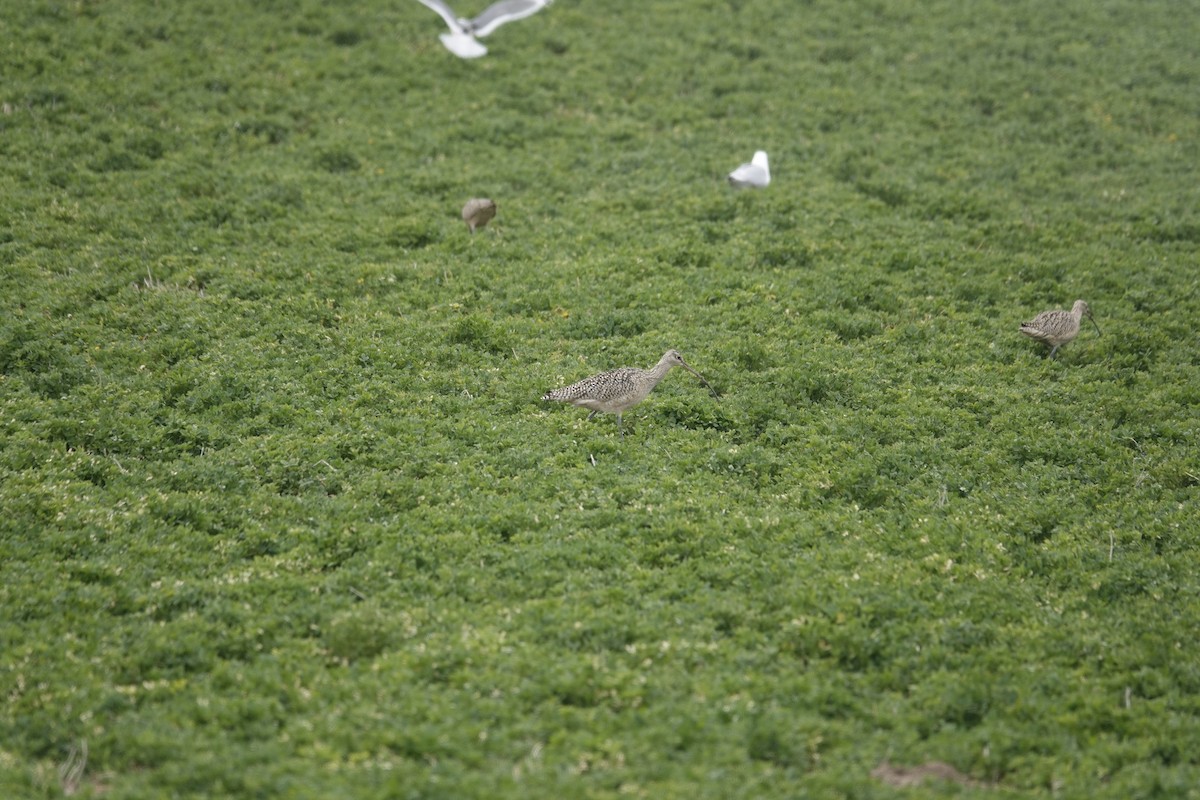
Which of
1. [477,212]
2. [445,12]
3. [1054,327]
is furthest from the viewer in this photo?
[445,12]

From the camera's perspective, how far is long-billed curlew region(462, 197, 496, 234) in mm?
16141

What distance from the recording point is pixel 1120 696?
7902mm

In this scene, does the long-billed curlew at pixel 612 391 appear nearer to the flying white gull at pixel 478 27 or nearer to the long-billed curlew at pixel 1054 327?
the long-billed curlew at pixel 1054 327

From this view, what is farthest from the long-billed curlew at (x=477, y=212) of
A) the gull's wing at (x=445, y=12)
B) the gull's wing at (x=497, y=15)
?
the gull's wing at (x=497, y=15)

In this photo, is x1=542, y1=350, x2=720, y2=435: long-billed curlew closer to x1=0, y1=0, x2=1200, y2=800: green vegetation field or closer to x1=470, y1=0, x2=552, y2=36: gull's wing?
x1=0, y1=0, x2=1200, y2=800: green vegetation field

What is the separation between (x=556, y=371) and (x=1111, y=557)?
620 cm

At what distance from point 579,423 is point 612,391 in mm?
658

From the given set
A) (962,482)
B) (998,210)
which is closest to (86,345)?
(962,482)

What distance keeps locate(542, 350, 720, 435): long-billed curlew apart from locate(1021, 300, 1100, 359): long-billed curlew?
16.5 ft

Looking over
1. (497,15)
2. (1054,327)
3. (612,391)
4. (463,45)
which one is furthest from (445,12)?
(1054,327)

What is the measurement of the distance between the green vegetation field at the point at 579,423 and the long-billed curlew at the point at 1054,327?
1.02 feet

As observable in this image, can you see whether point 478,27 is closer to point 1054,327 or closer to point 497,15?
point 497,15

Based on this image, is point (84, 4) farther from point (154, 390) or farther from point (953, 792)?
A: point (953, 792)

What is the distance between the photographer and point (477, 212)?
16.1 meters
